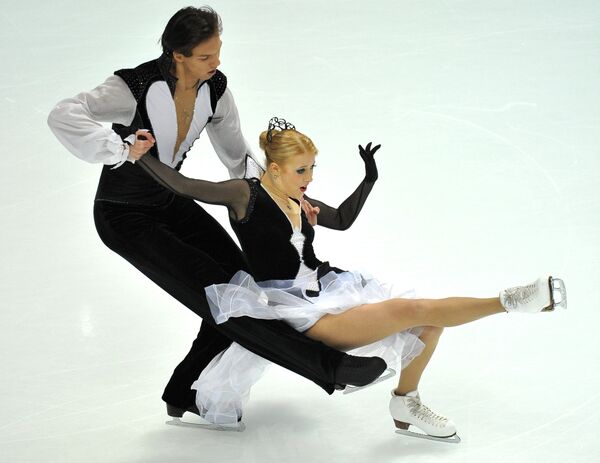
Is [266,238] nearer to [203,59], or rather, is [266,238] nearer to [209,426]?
[203,59]

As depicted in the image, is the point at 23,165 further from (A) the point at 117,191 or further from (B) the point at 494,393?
(B) the point at 494,393

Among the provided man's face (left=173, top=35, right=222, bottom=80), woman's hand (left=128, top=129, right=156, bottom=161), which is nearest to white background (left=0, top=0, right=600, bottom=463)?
woman's hand (left=128, top=129, right=156, bottom=161)

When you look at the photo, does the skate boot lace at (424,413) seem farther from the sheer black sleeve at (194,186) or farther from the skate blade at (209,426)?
the sheer black sleeve at (194,186)

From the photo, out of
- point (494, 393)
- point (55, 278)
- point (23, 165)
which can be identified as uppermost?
point (23, 165)

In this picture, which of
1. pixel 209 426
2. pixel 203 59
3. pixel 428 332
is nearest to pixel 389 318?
pixel 428 332

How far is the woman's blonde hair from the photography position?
4621mm

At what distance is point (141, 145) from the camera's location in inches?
173

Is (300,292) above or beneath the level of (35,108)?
beneath

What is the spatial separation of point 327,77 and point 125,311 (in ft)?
11.1

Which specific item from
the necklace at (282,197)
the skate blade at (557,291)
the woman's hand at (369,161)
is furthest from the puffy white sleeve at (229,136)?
the skate blade at (557,291)

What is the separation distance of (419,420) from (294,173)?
111 centimetres

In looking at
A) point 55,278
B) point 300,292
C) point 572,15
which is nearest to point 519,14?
point 572,15

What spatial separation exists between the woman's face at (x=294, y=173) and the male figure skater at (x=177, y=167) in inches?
15.2

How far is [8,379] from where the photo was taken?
212 inches
